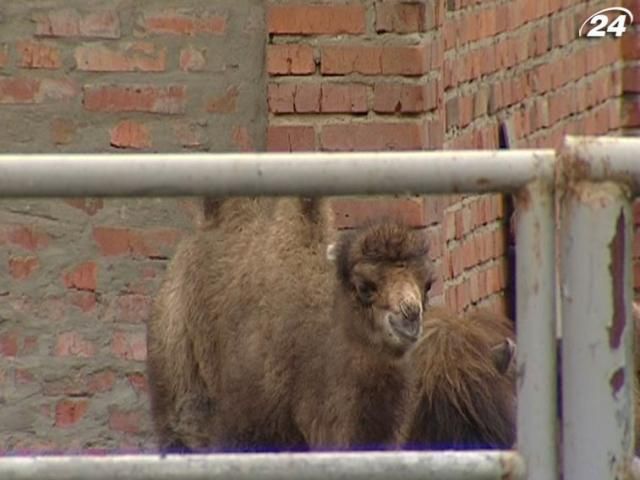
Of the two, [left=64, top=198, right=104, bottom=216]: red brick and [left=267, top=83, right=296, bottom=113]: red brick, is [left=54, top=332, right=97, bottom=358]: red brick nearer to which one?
[left=64, top=198, right=104, bottom=216]: red brick

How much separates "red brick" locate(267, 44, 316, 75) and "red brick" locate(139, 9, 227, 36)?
21cm

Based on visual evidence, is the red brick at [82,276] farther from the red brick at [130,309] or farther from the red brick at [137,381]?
the red brick at [137,381]

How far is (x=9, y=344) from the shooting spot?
672 centimetres

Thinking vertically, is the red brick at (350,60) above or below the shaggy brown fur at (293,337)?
above

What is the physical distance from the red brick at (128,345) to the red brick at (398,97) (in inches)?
39.2

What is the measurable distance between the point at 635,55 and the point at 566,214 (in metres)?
5.88

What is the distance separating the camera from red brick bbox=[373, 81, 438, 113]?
21.1ft

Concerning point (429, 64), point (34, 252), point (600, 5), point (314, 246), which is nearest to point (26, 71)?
point (34, 252)

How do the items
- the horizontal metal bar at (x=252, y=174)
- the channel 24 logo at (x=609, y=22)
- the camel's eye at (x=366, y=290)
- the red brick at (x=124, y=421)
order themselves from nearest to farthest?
1. the horizontal metal bar at (x=252, y=174)
2. the camel's eye at (x=366, y=290)
3. the red brick at (x=124, y=421)
4. the channel 24 logo at (x=609, y=22)

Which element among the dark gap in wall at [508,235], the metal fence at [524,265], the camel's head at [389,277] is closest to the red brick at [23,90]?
the dark gap in wall at [508,235]

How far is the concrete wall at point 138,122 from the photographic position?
21.1ft

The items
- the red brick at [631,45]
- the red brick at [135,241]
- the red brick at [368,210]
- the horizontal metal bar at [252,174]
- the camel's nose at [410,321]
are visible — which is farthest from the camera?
the red brick at [631,45]

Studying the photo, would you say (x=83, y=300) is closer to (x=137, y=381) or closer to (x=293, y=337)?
(x=137, y=381)

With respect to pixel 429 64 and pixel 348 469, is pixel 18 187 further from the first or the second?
pixel 429 64
